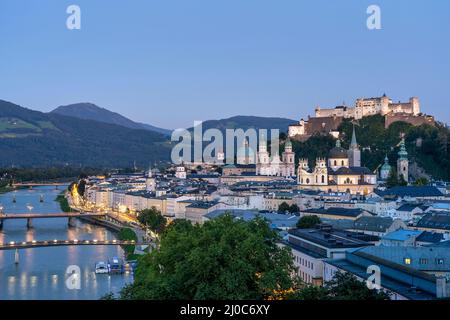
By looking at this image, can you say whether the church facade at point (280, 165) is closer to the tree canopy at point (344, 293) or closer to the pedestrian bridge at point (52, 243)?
the pedestrian bridge at point (52, 243)

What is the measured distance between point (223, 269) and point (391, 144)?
35.1 meters

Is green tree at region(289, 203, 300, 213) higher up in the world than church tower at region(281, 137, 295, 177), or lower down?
lower down

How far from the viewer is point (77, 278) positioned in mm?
15852

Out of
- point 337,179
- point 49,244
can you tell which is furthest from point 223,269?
point 337,179

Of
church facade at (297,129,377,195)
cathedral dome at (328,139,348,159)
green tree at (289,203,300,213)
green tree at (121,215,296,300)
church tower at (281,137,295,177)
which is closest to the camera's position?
green tree at (121,215,296,300)

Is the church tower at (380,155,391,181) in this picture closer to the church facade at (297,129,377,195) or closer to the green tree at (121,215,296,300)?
the church facade at (297,129,377,195)

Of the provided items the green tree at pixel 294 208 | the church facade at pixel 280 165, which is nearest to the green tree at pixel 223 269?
the green tree at pixel 294 208

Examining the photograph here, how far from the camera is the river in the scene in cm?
1488

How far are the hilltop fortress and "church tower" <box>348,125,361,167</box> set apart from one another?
9.68ft

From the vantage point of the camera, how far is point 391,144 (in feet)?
137

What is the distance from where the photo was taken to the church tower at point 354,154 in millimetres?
41219

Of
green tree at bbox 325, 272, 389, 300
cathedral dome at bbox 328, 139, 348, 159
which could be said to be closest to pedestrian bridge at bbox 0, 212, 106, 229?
Result: cathedral dome at bbox 328, 139, 348, 159

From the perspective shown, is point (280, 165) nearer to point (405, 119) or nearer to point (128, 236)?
point (405, 119)

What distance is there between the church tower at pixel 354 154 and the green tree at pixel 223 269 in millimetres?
32671
